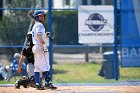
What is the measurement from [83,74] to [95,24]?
511 cm

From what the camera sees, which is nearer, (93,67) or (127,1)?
(127,1)

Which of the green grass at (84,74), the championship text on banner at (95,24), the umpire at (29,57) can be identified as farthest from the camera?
the green grass at (84,74)

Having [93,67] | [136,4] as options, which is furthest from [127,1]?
[93,67]

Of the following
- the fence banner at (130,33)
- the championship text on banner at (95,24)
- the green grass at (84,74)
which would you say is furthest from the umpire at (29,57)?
the fence banner at (130,33)

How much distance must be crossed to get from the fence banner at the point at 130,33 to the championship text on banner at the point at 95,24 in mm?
359

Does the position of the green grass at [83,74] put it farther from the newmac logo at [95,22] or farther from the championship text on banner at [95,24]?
the newmac logo at [95,22]

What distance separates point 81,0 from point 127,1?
52.4 inches

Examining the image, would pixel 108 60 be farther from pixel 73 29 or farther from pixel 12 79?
pixel 12 79

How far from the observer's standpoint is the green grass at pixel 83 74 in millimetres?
15567

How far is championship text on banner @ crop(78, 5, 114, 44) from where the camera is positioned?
50.8 feet

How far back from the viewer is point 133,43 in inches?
612

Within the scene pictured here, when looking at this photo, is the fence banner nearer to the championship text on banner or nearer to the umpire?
the championship text on banner

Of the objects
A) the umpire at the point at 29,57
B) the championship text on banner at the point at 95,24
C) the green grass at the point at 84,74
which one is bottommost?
the green grass at the point at 84,74

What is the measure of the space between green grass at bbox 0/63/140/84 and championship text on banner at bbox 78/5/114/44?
1.14 metres
